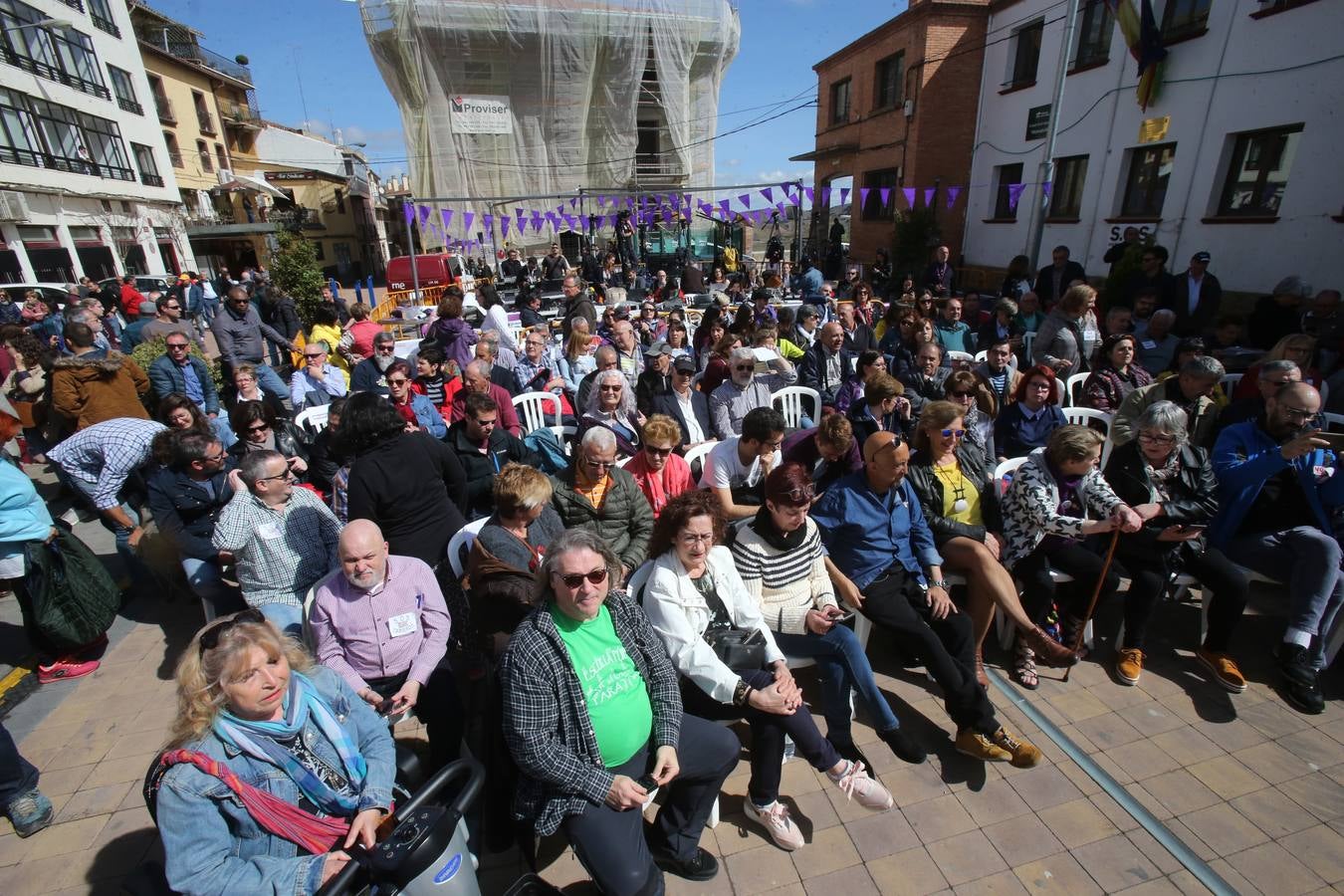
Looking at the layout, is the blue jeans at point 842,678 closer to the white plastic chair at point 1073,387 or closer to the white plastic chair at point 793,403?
the white plastic chair at point 793,403

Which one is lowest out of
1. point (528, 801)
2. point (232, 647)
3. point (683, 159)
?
point (528, 801)

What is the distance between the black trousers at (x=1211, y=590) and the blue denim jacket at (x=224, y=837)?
3848 millimetres

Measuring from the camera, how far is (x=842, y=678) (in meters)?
2.71

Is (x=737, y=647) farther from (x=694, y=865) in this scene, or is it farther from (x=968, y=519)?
(x=968, y=519)

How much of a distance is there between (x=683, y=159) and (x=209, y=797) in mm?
24306

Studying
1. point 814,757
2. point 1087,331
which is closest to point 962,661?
point 814,757

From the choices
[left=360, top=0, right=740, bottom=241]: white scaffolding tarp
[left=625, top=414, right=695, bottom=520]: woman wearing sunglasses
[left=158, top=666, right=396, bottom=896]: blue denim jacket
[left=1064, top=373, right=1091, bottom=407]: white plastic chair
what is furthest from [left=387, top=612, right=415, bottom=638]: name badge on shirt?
[left=360, top=0, right=740, bottom=241]: white scaffolding tarp

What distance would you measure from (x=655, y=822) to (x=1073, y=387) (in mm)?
5181

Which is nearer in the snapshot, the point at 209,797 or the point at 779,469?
the point at 209,797

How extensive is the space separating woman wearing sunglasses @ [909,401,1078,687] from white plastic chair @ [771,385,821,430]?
73.4 inches

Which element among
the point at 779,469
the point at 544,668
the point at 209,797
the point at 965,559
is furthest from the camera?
the point at 965,559

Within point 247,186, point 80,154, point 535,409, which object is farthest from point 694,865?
point 247,186

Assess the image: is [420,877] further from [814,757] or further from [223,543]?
[223,543]

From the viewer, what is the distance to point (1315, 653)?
10.2 ft
